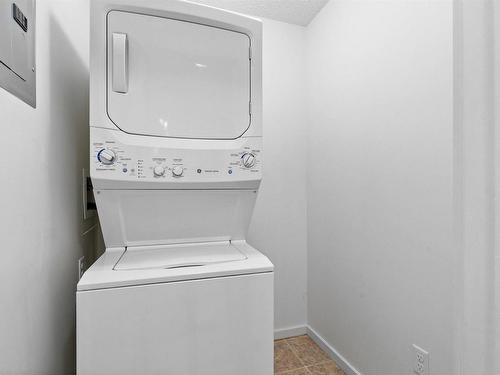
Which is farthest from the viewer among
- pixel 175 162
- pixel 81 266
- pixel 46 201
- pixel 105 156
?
pixel 81 266

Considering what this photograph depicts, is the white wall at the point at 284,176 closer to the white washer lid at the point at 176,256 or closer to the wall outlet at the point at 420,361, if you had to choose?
Result: the white washer lid at the point at 176,256

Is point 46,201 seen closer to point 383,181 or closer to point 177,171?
point 177,171

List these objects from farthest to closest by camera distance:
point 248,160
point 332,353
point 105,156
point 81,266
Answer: point 332,353, point 81,266, point 248,160, point 105,156

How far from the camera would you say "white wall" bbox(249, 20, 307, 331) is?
2396 mm

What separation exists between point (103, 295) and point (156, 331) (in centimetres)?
24

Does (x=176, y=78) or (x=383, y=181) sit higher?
(x=176, y=78)

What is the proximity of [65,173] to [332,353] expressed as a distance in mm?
2198

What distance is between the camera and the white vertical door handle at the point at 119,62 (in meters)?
1.16

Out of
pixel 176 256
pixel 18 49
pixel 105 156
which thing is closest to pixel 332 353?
pixel 176 256

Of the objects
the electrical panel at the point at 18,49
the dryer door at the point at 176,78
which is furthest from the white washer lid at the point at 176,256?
the electrical panel at the point at 18,49

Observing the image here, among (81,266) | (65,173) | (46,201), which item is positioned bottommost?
(81,266)

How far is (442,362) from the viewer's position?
4.34ft

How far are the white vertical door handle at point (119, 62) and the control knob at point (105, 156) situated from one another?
27 cm

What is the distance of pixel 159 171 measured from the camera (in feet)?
4.01
